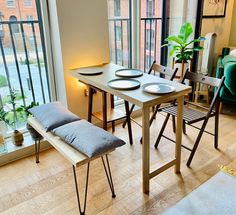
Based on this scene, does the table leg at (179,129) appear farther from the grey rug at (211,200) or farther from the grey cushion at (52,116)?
the grey cushion at (52,116)

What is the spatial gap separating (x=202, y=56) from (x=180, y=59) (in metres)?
0.51

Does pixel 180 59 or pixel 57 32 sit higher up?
pixel 57 32

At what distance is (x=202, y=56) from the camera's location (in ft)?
11.9

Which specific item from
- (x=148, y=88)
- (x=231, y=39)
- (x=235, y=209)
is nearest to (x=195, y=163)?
(x=235, y=209)

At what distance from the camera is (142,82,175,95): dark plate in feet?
5.93

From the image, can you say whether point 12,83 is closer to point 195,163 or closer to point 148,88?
point 148,88

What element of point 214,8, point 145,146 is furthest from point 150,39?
point 145,146

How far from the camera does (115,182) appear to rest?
2025 mm

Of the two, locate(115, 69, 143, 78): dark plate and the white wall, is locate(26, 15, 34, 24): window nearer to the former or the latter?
the white wall

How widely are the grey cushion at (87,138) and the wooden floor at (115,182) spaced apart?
1.60 ft

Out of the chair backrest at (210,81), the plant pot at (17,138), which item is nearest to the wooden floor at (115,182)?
the plant pot at (17,138)

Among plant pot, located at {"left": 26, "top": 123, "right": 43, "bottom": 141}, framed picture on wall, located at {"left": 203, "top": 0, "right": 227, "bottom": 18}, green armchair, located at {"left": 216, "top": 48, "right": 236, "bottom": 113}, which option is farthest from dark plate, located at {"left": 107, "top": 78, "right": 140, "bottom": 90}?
framed picture on wall, located at {"left": 203, "top": 0, "right": 227, "bottom": 18}

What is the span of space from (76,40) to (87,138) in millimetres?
1281

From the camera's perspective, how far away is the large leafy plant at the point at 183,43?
322cm
